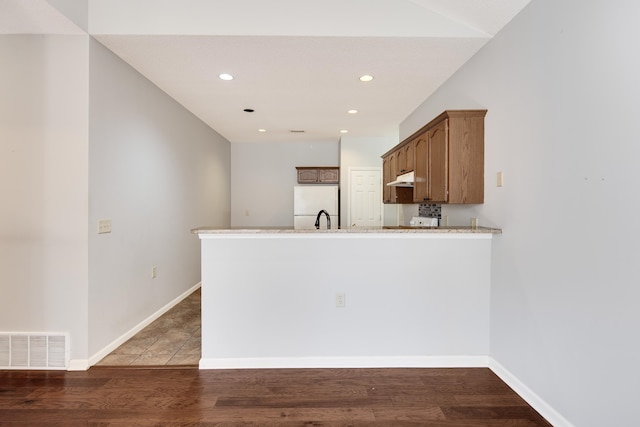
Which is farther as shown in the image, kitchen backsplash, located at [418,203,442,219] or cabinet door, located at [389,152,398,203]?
cabinet door, located at [389,152,398,203]

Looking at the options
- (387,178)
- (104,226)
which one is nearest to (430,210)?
(387,178)

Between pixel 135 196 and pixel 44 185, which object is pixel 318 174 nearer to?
pixel 135 196

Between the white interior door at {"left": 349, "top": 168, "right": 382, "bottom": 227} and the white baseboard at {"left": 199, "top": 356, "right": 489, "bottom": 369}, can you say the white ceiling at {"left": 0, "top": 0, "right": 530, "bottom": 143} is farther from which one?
the white interior door at {"left": 349, "top": 168, "right": 382, "bottom": 227}

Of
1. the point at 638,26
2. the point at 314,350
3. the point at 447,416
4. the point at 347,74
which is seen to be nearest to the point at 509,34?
the point at 638,26

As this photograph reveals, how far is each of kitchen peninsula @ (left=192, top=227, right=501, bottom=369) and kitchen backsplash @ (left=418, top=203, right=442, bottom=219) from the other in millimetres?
1105

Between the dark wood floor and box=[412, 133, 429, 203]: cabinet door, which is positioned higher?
box=[412, 133, 429, 203]: cabinet door

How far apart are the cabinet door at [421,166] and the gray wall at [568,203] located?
22.3 inches

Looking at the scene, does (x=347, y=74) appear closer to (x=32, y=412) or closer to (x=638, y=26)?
(x=638, y=26)

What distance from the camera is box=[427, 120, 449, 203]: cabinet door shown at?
2447 millimetres

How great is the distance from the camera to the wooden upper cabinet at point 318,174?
5922mm

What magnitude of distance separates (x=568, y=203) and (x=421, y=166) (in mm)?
1428

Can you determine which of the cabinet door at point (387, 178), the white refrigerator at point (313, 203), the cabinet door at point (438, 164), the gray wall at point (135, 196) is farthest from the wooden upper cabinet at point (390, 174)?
the gray wall at point (135, 196)

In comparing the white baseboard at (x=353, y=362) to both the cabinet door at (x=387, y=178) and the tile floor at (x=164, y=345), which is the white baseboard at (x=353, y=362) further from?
the cabinet door at (x=387, y=178)

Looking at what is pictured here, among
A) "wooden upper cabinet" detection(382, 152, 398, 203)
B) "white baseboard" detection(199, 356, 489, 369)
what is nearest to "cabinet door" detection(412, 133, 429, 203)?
"wooden upper cabinet" detection(382, 152, 398, 203)
